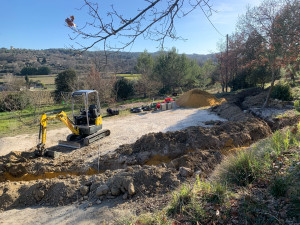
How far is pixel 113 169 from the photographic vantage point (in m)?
7.34

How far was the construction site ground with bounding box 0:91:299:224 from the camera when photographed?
447cm

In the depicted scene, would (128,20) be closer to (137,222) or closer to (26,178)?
(137,222)

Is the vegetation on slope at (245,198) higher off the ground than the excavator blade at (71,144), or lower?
higher

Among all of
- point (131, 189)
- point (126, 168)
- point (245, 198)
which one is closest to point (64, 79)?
point (126, 168)

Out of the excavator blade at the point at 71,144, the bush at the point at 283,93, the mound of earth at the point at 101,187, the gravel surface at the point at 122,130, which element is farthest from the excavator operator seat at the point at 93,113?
the bush at the point at 283,93

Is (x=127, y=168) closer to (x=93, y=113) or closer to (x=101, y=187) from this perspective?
(x=101, y=187)

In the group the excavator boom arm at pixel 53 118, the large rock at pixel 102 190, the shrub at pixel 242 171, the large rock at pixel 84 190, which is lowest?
the large rock at pixel 84 190

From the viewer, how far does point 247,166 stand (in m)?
3.68

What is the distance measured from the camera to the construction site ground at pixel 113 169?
14.7 feet

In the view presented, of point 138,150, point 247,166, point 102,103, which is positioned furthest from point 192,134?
point 102,103

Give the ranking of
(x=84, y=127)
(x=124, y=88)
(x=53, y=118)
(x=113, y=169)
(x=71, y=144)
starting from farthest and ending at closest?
1. (x=124, y=88)
2. (x=84, y=127)
3. (x=71, y=144)
4. (x=53, y=118)
5. (x=113, y=169)

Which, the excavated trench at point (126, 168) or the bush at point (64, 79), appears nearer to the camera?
the excavated trench at point (126, 168)

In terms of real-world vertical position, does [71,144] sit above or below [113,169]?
above

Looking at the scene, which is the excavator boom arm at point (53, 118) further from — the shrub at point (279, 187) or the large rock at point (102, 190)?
the shrub at point (279, 187)
